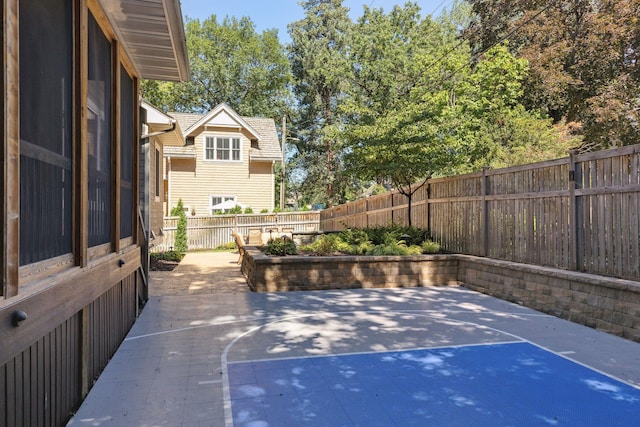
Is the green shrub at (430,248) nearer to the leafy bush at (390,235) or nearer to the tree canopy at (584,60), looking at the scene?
the leafy bush at (390,235)

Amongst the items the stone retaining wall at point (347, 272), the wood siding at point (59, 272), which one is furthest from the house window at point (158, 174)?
the wood siding at point (59, 272)

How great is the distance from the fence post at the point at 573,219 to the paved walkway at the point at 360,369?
3.06ft

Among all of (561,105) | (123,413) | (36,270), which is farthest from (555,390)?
(561,105)

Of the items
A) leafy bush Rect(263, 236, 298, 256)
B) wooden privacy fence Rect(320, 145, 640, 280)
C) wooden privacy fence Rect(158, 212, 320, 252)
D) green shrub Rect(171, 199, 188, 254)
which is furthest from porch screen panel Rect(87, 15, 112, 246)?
wooden privacy fence Rect(158, 212, 320, 252)

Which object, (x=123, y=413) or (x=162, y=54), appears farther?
(x=162, y=54)

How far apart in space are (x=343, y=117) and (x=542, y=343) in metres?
27.9

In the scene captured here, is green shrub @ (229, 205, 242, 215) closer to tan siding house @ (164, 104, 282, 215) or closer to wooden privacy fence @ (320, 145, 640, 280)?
tan siding house @ (164, 104, 282, 215)

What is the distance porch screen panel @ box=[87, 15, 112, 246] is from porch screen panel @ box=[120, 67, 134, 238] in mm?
844

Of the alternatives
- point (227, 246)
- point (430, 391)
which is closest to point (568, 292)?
point (430, 391)

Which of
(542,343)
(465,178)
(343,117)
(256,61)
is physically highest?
(256,61)

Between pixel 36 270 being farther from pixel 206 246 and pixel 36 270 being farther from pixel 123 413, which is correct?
pixel 206 246

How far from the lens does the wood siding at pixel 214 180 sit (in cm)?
2214

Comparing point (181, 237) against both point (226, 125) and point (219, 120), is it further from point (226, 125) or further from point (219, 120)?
point (219, 120)

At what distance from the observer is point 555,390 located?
385 cm
